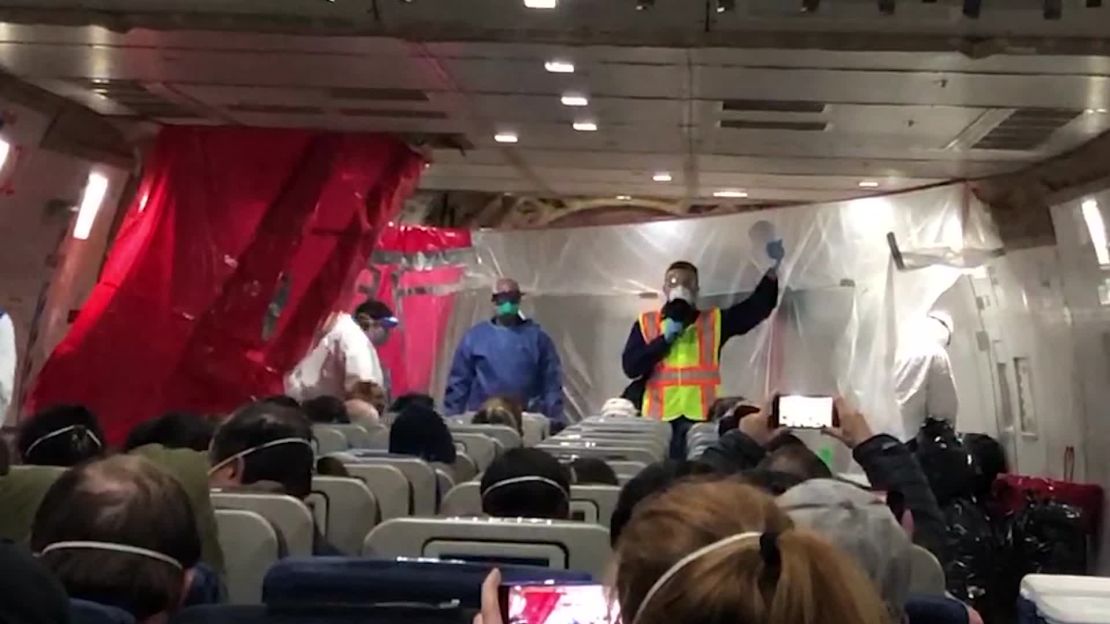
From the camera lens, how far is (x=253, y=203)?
344 inches

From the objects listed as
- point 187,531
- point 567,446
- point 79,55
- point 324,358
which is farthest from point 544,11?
point 324,358

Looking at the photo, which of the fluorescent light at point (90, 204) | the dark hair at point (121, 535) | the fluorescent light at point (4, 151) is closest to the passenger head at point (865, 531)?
the dark hair at point (121, 535)

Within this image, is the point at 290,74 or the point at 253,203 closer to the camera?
the point at 290,74

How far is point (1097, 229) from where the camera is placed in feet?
25.4

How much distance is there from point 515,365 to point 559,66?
421cm

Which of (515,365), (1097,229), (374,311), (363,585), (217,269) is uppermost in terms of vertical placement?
(1097,229)

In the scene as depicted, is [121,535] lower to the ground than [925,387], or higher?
lower

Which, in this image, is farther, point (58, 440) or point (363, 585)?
point (58, 440)

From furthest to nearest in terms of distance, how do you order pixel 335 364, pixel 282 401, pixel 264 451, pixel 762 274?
pixel 762 274 → pixel 335 364 → pixel 282 401 → pixel 264 451

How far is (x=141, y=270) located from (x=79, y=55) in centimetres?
186

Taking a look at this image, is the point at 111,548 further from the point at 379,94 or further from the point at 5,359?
the point at 379,94

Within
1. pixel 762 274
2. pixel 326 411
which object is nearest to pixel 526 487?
pixel 326 411

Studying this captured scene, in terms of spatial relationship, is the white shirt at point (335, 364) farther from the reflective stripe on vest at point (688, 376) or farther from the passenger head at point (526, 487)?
the passenger head at point (526, 487)

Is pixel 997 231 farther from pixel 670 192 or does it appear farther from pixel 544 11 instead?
pixel 544 11
